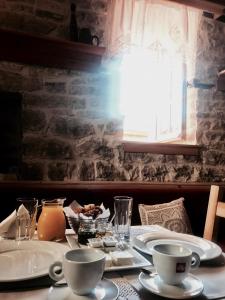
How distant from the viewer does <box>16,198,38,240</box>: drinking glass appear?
110cm

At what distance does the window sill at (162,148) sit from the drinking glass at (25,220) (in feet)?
6.23

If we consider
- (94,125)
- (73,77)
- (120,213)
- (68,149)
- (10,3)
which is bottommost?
(120,213)

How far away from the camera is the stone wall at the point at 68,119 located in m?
2.71

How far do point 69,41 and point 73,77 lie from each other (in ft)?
1.11

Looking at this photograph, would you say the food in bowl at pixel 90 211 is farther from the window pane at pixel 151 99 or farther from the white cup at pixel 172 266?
the window pane at pixel 151 99

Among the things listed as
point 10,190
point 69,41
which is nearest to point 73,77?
point 69,41

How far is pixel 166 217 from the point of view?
2229 mm

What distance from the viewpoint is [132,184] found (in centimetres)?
266

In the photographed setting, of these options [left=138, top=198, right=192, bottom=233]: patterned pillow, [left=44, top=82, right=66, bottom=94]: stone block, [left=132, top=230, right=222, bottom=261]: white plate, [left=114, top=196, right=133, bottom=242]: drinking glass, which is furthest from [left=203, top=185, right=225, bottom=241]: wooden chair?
[left=44, top=82, right=66, bottom=94]: stone block

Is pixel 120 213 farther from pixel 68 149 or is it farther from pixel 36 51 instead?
pixel 36 51

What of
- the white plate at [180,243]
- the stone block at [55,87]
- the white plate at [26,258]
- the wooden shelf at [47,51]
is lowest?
the white plate at [26,258]

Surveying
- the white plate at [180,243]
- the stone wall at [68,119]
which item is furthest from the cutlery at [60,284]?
the stone wall at [68,119]

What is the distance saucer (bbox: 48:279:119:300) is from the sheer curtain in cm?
220

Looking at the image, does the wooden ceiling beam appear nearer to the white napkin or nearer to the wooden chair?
the wooden chair
